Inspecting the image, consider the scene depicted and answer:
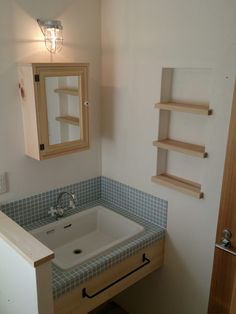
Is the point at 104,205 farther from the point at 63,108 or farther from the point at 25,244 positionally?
the point at 25,244

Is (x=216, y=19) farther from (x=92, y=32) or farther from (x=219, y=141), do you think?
(x=92, y=32)

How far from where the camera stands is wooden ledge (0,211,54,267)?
1.32m

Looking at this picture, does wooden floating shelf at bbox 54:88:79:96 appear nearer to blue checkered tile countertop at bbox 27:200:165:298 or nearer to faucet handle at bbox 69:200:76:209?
faucet handle at bbox 69:200:76:209

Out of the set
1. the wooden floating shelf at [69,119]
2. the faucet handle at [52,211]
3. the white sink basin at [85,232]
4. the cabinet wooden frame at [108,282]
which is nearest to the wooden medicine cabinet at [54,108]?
the wooden floating shelf at [69,119]

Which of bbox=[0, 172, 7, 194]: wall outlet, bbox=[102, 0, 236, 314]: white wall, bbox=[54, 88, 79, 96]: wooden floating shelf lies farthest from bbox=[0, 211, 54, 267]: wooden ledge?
bbox=[102, 0, 236, 314]: white wall

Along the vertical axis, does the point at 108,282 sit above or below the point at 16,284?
below

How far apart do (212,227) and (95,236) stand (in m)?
0.86

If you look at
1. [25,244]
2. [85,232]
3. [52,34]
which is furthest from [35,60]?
[85,232]

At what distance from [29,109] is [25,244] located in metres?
0.77

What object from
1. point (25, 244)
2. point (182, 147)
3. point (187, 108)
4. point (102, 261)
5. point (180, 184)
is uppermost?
point (187, 108)

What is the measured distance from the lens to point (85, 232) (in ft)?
7.31

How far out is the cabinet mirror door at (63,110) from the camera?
5.76 ft

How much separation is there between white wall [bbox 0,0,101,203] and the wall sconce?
0.03 metres

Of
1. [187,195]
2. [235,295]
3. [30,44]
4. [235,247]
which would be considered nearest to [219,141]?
[187,195]
